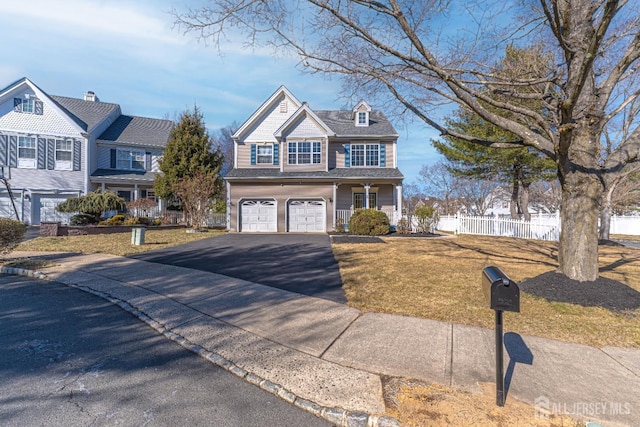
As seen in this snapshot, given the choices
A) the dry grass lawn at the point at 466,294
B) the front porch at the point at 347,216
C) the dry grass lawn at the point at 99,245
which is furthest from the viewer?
the front porch at the point at 347,216

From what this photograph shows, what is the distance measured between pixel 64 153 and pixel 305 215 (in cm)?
1837

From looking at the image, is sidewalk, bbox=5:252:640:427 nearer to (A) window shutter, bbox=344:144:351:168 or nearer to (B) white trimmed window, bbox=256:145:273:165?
(A) window shutter, bbox=344:144:351:168

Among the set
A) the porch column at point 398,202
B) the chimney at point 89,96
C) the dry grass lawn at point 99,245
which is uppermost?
the chimney at point 89,96

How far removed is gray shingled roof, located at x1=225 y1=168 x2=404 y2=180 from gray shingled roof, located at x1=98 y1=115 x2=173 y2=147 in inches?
415

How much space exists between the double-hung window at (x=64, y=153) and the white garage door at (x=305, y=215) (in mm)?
16917

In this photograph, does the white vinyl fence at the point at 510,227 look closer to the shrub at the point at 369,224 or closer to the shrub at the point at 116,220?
the shrub at the point at 369,224

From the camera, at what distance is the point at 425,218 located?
62.7 feet

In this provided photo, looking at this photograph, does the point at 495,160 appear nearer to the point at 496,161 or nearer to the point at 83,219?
the point at 496,161

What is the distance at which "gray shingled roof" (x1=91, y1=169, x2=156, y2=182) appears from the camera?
2420cm

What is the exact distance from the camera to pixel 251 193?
67.4 feet

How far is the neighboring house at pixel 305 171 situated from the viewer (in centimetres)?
2041

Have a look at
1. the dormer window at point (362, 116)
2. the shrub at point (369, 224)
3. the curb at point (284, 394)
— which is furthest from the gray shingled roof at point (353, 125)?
the curb at point (284, 394)

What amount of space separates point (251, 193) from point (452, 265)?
14257 mm

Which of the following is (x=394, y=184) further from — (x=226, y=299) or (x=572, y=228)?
(x=226, y=299)
